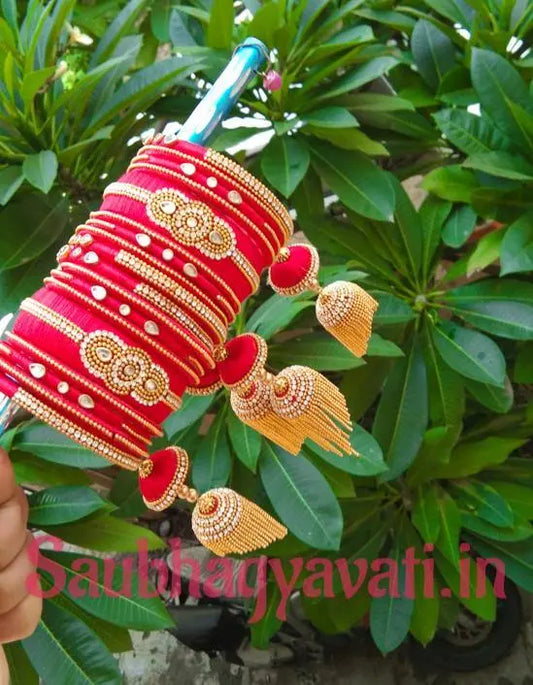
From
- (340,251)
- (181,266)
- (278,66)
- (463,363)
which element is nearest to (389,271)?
(340,251)

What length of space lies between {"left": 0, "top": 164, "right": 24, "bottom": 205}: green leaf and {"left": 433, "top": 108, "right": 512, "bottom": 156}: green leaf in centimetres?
60

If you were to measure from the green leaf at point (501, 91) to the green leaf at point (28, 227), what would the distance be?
2.01ft

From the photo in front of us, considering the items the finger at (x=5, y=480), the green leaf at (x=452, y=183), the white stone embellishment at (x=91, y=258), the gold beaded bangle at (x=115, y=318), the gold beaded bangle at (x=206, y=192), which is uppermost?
the green leaf at (x=452, y=183)

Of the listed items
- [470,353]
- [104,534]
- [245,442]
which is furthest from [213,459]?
[470,353]

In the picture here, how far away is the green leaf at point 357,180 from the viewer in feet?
2.96

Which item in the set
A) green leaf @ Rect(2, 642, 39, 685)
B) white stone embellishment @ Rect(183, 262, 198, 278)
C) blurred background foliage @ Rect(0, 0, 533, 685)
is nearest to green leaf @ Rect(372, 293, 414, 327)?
blurred background foliage @ Rect(0, 0, 533, 685)

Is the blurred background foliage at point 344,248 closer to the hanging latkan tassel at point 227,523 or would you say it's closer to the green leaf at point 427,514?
the green leaf at point 427,514

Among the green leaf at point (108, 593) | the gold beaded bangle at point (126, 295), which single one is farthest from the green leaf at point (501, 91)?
the green leaf at point (108, 593)

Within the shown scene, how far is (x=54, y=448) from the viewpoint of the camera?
832 millimetres

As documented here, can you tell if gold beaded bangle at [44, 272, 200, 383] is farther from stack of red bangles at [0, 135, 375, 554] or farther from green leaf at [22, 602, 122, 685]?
green leaf at [22, 602, 122, 685]

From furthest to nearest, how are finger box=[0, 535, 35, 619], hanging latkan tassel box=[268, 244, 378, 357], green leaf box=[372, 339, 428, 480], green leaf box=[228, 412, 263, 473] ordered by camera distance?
green leaf box=[372, 339, 428, 480], green leaf box=[228, 412, 263, 473], hanging latkan tassel box=[268, 244, 378, 357], finger box=[0, 535, 35, 619]

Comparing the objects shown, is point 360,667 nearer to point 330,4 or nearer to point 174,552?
point 174,552

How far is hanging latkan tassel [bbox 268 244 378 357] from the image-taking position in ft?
1.60

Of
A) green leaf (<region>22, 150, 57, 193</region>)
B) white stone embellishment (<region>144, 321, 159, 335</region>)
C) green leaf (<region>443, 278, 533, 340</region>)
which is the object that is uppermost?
green leaf (<region>443, 278, 533, 340</region>)
